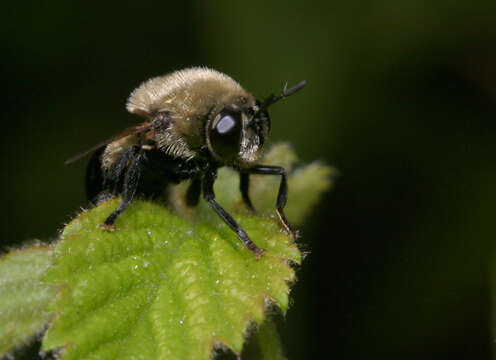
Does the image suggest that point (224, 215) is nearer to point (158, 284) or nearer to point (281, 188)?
point (281, 188)

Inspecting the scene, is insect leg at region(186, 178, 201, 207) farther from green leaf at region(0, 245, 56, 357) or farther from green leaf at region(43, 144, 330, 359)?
green leaf at region(0, 245, 56, 357)

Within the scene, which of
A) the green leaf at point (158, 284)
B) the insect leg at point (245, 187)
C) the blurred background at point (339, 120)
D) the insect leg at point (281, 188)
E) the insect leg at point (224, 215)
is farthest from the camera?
the blurred background at point (339, 120)

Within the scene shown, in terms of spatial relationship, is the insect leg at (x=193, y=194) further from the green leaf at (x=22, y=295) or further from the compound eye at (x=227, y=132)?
the green leaf at (x=22, y=295)

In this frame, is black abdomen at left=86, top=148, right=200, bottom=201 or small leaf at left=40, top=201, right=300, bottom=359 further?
black abdomen at left=86, top=148, right=200, bottom=201

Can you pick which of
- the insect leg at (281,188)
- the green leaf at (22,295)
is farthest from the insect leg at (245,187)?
the green leaf at (22,295)

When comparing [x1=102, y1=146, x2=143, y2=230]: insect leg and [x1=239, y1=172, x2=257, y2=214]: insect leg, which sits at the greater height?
[x1=102, y1=146, x2=143, y2=230]: insect leg

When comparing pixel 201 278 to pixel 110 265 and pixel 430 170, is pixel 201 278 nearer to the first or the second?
pixel 110 265

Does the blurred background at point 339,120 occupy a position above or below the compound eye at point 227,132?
below

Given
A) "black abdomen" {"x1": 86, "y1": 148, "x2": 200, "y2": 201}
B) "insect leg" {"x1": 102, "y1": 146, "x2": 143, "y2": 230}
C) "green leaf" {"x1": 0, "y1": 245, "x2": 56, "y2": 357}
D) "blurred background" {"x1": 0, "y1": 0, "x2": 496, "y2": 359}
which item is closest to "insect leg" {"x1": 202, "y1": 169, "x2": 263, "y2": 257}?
"black abdomen" {"x1": 86, "y1": 148, "x2": 200, "y2": 201}
